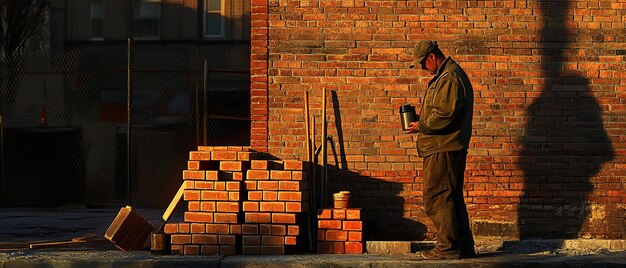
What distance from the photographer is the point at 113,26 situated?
1308 inches

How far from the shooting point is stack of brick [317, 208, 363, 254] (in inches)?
413

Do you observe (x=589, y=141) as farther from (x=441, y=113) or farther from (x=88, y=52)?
(x=88, y=52)

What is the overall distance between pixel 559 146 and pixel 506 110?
24.7 inches

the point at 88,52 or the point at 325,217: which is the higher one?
the point at 88,52

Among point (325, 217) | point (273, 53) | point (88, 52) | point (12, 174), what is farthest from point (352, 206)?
point (88, 52)

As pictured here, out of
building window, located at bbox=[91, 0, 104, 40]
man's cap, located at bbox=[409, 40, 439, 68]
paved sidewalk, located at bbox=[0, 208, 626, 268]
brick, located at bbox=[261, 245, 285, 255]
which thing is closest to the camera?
paved sidewalk, located at bbox=[0, 208, 626, 268]

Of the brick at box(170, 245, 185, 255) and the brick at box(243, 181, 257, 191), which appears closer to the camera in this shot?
the brick at box(170, 245, 185, 255)

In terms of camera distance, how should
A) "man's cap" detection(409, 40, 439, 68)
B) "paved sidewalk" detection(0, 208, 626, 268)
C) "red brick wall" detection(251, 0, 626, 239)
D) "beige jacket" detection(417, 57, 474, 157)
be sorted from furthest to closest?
"red brick wall" detection(251, 0, 626, 239) → "man's cap" detection(409, 40, 439, 68) → "beige jacket" detection(417, 57, 474, 157) → "paved sidewalk" detection(0, 208, 626, 268)

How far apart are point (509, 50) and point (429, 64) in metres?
1.49

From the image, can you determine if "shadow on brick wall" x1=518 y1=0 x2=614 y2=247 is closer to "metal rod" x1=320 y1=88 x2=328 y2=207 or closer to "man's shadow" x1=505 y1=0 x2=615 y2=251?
"man's shadow" x1=505 y1=0 x2=615 y2=251

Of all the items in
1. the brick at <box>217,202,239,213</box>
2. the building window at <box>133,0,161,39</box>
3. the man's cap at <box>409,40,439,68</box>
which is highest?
the building window at <box>133,0,161,39</box>

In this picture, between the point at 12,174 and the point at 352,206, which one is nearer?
the point at 352,206

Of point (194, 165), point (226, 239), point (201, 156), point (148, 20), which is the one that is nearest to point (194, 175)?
point (194, 165)

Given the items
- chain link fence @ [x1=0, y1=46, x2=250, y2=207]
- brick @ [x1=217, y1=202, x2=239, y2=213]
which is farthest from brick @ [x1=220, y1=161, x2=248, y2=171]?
chain link fence @ [x1=0, y1=46, x2=250, y2=207]
